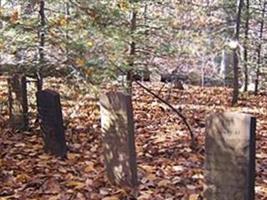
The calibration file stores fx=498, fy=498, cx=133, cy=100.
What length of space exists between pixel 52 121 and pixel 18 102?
1308 mm

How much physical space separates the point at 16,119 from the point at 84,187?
104 inches

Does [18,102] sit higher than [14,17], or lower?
lower

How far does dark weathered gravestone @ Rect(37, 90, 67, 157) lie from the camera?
6.15m

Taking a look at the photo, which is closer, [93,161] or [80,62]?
[93,161]

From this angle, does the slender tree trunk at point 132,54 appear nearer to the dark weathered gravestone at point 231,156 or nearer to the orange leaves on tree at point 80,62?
the orange leaves on tree at point 80,62

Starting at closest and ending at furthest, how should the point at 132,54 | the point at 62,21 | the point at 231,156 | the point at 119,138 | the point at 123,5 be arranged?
the point at 231,156 → the point at 119,138 → the point at 62,21 → the point at 123,5 → the point at 132,54

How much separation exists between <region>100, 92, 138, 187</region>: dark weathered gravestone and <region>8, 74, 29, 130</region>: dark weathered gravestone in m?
2.17

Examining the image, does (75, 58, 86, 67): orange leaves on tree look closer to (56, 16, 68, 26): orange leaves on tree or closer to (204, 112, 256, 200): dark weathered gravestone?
(56, 16, 68, 26): orange leaves on tree

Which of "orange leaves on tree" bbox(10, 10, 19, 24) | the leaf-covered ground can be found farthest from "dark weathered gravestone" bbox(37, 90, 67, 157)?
"orange leaves on tree" bbox(10, 10, 19, 24)

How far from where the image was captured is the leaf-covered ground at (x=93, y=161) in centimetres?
513

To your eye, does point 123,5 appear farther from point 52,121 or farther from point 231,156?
point 231,156

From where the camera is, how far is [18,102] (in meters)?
7.33

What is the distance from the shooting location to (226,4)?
1551cm

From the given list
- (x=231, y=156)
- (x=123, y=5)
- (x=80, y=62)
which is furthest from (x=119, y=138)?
(x=123, y=5)
